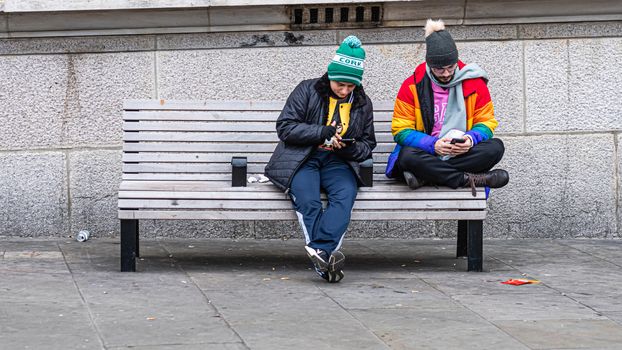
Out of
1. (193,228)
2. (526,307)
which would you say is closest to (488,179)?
(526,307)

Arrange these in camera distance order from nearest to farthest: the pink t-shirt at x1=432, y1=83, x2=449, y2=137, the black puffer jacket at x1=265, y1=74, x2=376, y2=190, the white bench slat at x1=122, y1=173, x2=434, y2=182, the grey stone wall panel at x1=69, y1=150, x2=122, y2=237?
1. the black puffer jacket at x1=265, y1=74, x2=376, y2=190
2. the pink t-shirt at x1=432, y1=83, x2=449, y2=137
3. the white bench slat at x1=122, y1=173, x2=434, y2=182
4. the grey stone wall panel at x1=69, y1=150, x2=122, y2=237

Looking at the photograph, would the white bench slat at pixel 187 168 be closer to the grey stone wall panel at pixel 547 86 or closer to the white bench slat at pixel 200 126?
the white bench slat at pixel 200 126

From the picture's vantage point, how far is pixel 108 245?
7758 mm

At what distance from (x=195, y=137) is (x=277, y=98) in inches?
38.6

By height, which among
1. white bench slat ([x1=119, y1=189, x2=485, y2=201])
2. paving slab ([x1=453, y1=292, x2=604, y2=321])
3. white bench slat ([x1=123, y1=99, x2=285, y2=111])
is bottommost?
paving slab ([x1=453, y1=292, x2=604, y2=321])

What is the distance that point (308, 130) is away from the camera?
263 inches

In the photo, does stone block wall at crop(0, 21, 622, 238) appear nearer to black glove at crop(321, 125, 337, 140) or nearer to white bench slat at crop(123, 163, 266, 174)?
white bench slat at crop(123, 163, 266, 174)

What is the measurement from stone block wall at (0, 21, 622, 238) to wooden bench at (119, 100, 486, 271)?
30.0 inches

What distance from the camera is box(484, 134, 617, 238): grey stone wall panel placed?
822 centimetres

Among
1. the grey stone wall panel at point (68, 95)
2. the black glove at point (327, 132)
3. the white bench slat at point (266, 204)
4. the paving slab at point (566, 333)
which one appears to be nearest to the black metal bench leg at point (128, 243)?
the white bench slat at point (266, 204)

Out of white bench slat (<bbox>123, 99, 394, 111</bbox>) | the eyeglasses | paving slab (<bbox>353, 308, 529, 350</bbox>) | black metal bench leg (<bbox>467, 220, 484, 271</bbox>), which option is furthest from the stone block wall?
paving slab (<bbox>353, 308, 529, 350</bbox>)

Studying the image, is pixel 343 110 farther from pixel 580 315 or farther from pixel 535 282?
pixel 580 315

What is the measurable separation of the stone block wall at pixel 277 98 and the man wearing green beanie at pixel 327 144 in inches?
48.9

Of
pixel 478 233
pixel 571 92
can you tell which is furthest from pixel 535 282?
pixel 571 92
